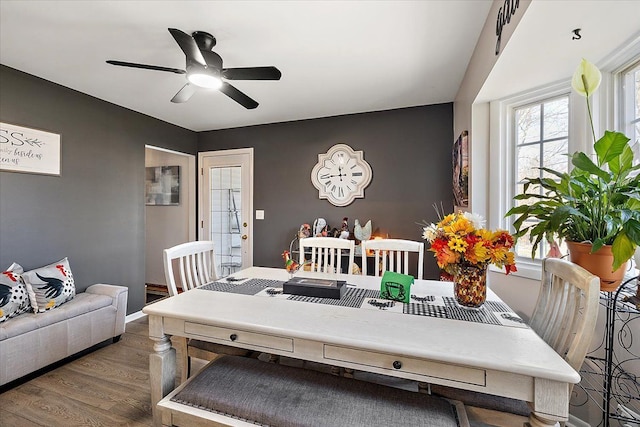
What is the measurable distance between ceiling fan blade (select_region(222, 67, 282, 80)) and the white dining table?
1396 millimetres

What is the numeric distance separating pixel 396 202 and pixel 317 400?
97.5 inches

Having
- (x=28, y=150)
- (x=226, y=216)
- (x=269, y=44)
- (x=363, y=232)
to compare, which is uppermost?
(x=269, y=44)

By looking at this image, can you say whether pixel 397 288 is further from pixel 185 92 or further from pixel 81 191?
pixel 81 191

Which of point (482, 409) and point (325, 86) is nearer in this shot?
point (482, 409)

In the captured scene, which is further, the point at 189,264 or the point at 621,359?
the point at 189,264

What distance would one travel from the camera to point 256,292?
5.40 ft

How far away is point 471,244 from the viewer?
1252mm

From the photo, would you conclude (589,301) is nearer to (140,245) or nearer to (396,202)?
(396,202)

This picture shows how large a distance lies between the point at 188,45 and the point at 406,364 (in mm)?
1954

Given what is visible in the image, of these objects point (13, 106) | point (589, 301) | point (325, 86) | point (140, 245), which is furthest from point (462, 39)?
point (140, 245)

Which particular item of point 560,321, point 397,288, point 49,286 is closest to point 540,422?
point 560,321

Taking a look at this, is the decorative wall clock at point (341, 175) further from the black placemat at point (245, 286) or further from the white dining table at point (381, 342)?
the white dining table at point (381, 342)

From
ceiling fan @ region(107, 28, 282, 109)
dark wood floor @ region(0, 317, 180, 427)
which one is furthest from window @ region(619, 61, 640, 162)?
dark wood floor @ region(0, 317, 180, 427)

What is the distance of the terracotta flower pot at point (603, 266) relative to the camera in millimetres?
1121
